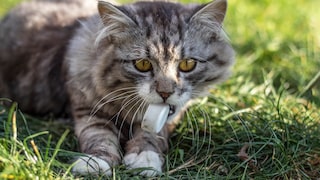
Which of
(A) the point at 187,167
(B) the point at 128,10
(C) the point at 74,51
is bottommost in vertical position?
(A) the point at 187,167

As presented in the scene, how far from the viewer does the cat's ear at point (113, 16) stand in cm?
297

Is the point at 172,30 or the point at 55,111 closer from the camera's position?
the point at 172,30

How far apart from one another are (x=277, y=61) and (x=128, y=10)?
6.21 ft

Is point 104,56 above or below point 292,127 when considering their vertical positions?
above

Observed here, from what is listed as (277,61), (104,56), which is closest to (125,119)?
(104,56)

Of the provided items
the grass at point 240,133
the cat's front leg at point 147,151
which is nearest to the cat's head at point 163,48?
the cat's front leg at point 147,151

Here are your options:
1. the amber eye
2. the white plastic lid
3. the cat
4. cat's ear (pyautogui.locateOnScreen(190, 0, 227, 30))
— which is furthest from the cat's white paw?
cat's ear (pyautogui.locateOnScreen(190, 0, 227, 30))

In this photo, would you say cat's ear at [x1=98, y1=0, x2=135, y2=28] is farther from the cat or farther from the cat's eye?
the cat's eye

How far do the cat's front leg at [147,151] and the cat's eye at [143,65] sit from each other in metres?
0.40

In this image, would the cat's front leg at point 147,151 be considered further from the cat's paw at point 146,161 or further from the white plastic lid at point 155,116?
the white plastic lid at point 155,116

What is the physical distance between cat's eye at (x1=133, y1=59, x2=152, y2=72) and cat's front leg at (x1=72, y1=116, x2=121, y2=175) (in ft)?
1.47

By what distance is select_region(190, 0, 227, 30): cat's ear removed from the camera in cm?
304

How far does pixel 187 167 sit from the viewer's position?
298 cm

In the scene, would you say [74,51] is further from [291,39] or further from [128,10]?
[291,39]
